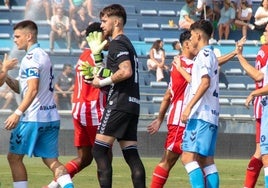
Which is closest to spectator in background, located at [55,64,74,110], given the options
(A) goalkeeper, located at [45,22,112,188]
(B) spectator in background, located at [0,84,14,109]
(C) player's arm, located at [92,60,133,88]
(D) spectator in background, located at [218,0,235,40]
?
(B) spectator in background, located at [0,84,14,109]

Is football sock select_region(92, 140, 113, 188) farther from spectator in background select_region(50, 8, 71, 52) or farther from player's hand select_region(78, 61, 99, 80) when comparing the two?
spectator in background select_region(50, 8, 71, 52)

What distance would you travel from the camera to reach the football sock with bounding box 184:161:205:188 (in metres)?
11.7

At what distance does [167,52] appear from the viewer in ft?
85.8

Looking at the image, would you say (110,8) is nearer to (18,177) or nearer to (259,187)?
(18,177)

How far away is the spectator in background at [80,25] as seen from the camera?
2508 centimetres

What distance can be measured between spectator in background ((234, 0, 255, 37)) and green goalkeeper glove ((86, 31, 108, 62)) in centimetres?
1557

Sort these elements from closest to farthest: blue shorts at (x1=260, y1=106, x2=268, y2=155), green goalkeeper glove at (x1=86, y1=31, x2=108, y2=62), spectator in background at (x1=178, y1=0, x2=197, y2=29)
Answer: blue shorts at (x1=260, y1=106, x2=268, y2=155), green goalkeeper glove at (x1=86, y1=31, x2=108, y2=62), spectator in background at (x1=178, y1=0, x2=197, y2=29)

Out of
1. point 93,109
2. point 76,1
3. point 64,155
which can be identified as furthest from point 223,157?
point 93,109

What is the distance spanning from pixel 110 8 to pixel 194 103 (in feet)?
4.88

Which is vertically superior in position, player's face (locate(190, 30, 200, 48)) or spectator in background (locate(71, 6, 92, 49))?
player's face (locate(190, 30, 200, 48))

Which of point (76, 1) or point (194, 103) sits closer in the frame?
point (194, 103)

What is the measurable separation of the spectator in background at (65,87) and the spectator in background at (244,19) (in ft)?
20.9

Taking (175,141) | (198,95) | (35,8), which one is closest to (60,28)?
(35,8)

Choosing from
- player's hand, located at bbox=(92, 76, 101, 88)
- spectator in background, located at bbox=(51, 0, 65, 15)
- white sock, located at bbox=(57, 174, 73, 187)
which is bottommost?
white sock, located at bbox=(57, 174, 73, 187)
